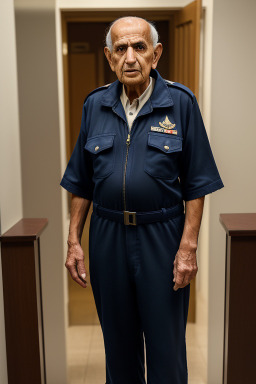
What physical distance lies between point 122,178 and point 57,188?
102 cm

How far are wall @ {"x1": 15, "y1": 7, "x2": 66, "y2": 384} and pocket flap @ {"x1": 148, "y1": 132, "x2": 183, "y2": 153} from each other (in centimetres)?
104

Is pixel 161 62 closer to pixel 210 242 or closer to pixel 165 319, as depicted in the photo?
pixel 210 242

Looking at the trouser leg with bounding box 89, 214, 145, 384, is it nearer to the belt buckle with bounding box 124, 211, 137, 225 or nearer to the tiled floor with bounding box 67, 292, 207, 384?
the belt buckle with bounding box 124, 211, 137, 225

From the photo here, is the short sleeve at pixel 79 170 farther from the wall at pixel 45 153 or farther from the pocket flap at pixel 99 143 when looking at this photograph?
the wall at pixel 45 153

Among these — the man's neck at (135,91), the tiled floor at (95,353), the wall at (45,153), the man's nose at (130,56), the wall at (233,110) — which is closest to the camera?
the man's nose at (130,56)

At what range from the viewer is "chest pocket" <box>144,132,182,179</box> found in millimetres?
1374

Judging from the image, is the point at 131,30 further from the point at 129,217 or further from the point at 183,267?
the point at 183,267

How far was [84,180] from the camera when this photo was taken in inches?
61.9

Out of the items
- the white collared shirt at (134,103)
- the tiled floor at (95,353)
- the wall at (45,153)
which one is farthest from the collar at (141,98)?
the tiled floor at (95,353)

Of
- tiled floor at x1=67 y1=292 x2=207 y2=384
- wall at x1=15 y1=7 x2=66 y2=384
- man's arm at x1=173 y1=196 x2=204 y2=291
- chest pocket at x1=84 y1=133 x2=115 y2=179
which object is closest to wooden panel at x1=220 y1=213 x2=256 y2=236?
man's arm at x1=173 y1=196 x2=204 y2=291

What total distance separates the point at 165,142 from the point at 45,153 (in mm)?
1105

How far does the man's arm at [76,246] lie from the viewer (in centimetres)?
152

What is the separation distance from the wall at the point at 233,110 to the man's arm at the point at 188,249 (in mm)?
725

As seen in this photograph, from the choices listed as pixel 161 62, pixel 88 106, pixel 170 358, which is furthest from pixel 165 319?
pixel 161 62
